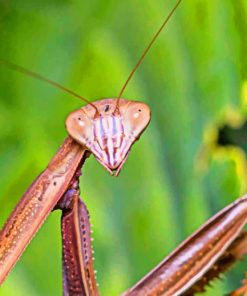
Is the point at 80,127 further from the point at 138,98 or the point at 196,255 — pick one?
the point at 138,98

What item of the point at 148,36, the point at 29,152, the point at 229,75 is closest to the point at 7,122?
the point at 29,152

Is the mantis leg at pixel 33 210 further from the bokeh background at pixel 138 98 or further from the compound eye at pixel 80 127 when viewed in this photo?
the bokeh background at pixel 138 98

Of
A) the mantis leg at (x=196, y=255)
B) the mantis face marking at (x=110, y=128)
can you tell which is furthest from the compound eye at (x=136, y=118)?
the mantis leg at (x=196, y=255)

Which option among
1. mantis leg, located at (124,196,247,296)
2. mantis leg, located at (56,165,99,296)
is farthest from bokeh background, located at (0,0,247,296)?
mantis leg, located at (56,165,99,296)

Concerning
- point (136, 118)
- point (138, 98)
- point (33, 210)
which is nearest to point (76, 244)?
point (33, 210)

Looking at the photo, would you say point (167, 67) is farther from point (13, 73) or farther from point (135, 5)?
point (13, 73)

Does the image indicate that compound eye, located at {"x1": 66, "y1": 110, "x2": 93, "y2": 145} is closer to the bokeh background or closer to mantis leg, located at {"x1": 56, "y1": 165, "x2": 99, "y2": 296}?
mantis leg, located at {"x1": 56, "y1": 165, "x2": 99, "y2": 296}
